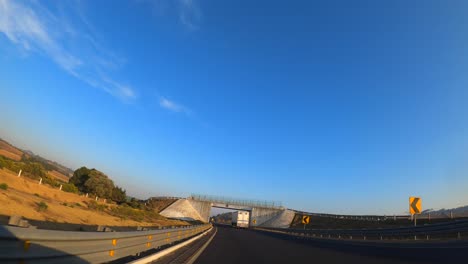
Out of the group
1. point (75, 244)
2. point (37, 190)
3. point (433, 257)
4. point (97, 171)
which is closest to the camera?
point (75, 244)

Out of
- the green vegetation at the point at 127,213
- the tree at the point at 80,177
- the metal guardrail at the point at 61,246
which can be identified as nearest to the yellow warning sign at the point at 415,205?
the metal guardrail at the point at 61,246

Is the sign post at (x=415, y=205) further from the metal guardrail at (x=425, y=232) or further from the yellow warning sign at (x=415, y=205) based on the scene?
the metal guardrail at (x=425, y=232)

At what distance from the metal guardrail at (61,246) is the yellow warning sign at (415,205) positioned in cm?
1906

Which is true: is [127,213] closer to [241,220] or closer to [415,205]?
[415,205]

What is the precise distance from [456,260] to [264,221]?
91.6 metres

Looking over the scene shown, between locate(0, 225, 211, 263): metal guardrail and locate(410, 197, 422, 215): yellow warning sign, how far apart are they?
19060 mm

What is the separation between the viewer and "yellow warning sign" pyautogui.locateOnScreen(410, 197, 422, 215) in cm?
2305

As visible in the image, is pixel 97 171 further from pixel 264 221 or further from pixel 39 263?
pixel 39 263

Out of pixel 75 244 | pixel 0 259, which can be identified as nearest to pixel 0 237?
pixel 0 259

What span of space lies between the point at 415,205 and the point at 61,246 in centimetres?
2269

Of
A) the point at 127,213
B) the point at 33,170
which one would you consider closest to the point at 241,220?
the point at 127,213

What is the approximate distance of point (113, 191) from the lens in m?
70.0

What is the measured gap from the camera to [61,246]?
6066mm

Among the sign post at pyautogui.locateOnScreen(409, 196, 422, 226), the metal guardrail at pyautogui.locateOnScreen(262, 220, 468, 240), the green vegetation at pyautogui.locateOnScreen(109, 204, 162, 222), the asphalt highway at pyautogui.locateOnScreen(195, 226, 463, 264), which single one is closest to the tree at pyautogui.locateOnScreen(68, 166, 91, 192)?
the green vegetation at pyautogui.locateOnScreen(109, 204, 162, 222)
